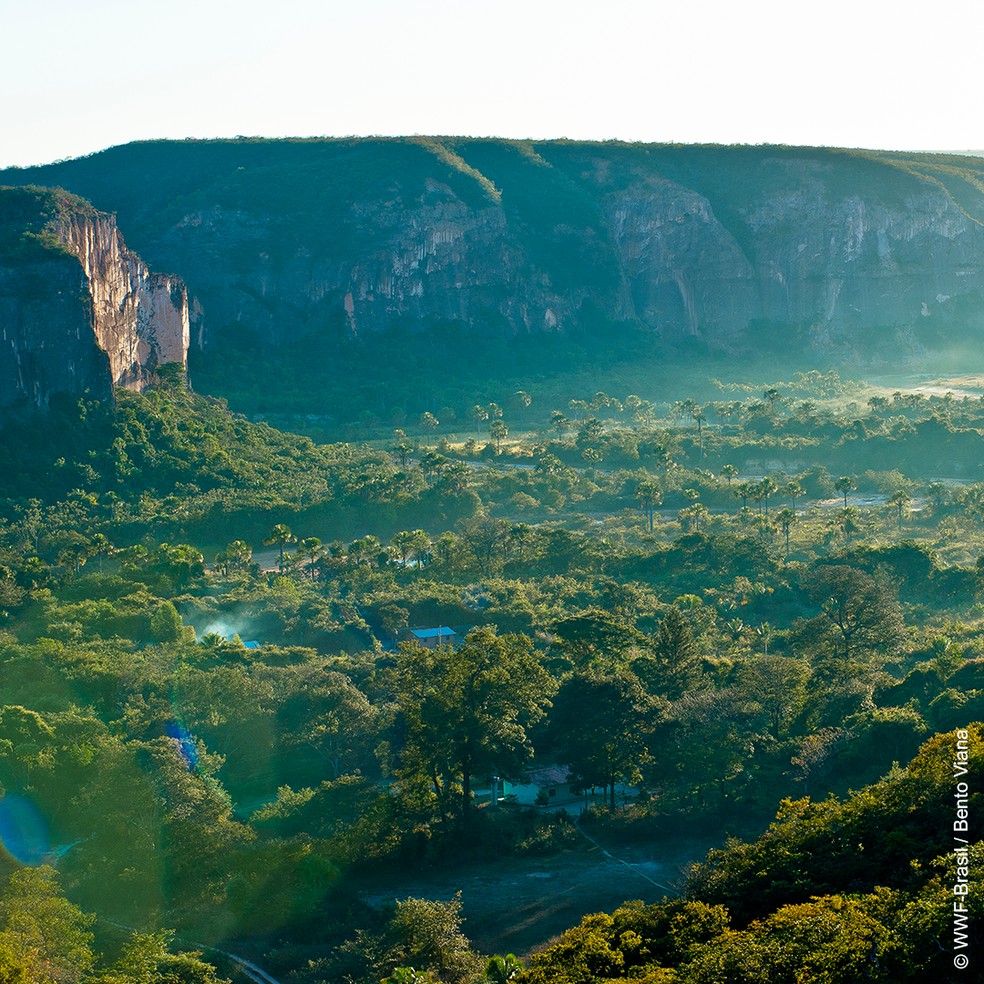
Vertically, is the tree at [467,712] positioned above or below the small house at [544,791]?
above

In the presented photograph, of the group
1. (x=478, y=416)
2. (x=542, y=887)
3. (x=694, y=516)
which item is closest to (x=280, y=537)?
(x=694, y=516)

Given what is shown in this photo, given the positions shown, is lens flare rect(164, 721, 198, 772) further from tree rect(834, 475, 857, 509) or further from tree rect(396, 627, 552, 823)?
tree rect(834, 475, 857, 509)

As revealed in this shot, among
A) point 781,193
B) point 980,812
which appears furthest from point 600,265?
point 980,812

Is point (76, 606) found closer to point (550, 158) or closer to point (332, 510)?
point (332, 510)

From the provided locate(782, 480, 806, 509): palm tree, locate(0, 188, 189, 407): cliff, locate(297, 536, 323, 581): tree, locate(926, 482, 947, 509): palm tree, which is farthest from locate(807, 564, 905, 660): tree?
locate(0, 188, 189, 407): cliff

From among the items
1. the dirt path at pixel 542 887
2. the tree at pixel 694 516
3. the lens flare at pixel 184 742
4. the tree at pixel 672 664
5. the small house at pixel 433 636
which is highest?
the tree at pixel 672 664

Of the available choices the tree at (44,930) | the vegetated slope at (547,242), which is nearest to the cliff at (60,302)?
the vegetated slope at (547,242)

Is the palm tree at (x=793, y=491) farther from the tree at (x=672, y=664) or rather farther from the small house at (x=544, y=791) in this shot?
the small house at (x=544, y=791)
